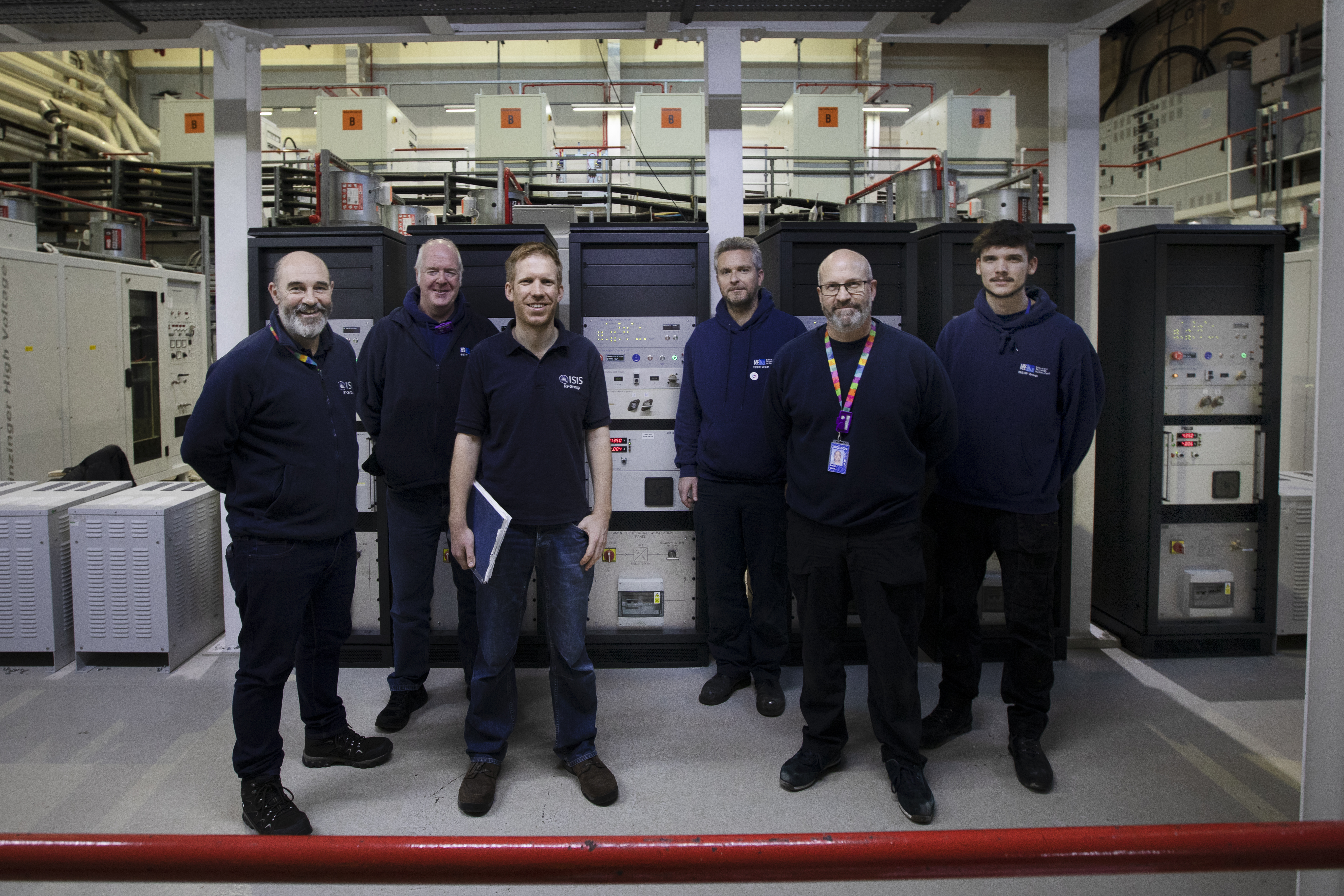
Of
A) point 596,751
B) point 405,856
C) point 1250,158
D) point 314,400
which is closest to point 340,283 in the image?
point 314,400

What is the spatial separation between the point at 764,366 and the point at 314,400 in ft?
5.13

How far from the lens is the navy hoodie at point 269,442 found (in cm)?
213

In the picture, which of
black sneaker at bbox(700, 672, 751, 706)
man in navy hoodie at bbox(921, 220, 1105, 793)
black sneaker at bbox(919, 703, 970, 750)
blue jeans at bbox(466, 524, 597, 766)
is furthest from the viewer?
black sneaker at bbox(700, 672, 751, 706)

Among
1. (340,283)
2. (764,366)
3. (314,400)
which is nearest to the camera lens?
(314,400)

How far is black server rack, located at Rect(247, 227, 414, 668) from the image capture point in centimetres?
331

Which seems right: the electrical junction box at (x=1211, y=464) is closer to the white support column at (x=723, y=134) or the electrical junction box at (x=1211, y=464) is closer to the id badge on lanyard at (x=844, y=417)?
the id badge on lanyard at (x=844, y=417)

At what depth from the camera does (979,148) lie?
7328 millimetres

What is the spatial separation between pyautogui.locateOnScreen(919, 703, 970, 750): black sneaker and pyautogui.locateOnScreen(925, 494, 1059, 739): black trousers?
3 cm

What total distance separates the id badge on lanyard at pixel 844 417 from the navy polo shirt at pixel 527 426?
0.74 m

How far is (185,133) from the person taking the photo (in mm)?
7914

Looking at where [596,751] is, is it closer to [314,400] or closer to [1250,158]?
[314,400]

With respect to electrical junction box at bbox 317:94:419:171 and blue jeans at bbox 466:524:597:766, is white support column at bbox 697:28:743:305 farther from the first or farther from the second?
electrical junction box at bbox 317:94:419:171

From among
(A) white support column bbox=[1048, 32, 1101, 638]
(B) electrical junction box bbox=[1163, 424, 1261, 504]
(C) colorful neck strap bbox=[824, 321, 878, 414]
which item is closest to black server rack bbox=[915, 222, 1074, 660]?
(A) white support column bbox=[1048, 32, 1101, 638]

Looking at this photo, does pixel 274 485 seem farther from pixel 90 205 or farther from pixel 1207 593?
pixel 90 205
